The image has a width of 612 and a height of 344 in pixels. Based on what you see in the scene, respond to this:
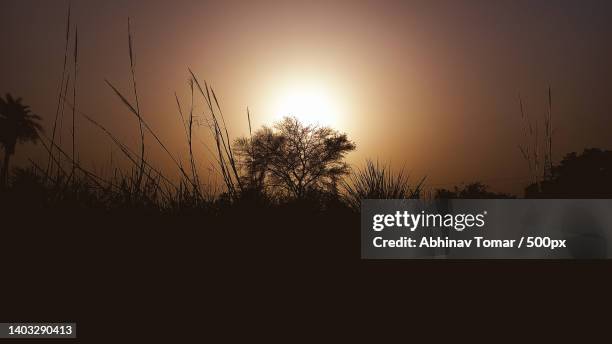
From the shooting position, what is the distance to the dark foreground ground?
136 centimetres

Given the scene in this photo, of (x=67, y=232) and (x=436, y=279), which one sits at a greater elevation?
(x=67, y=232)

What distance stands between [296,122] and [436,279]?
37.0m

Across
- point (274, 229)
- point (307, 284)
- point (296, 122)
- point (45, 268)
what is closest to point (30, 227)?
point (45, 268)

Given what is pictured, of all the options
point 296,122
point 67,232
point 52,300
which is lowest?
point 52,300

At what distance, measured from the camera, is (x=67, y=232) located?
182cm

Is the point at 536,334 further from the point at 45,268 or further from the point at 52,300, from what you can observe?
the point at 45,268

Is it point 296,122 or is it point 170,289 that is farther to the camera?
point 296,122

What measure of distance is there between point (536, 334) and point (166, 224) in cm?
138

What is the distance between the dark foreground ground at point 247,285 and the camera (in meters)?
1.36

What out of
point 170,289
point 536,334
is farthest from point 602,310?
point 170,289

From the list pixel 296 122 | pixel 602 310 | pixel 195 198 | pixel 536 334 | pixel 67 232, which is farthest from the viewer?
pixel 296 122

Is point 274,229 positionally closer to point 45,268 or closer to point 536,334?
point 45,268

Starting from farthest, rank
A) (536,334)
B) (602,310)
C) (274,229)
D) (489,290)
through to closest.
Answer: (274,229), (489,290), (602,310), (536,334)

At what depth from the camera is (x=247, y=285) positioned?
1540mm
